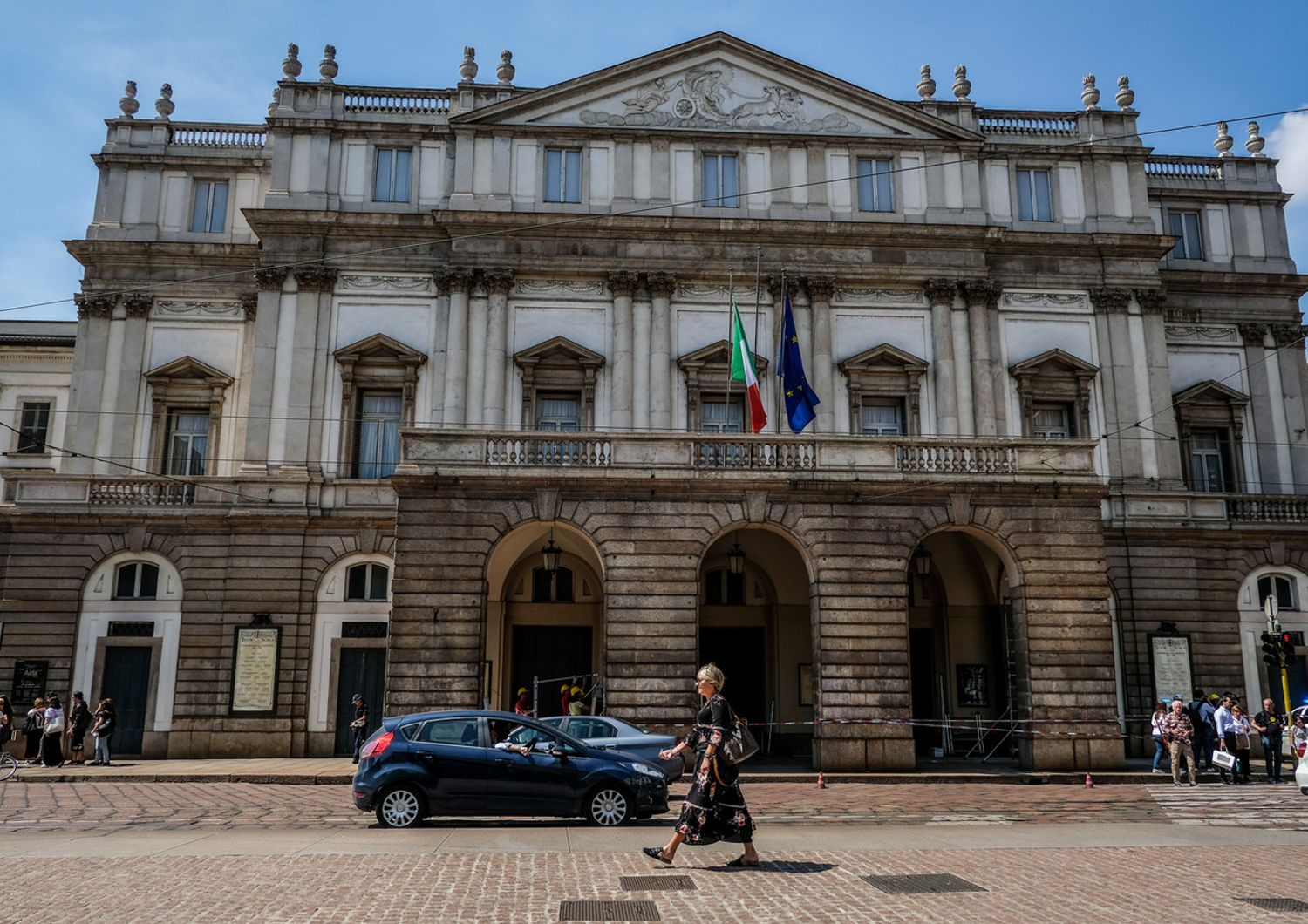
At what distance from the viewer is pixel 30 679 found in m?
29.6

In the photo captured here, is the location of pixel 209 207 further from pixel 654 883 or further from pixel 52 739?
pixel 654 883

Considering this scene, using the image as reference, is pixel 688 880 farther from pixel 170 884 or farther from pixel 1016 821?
pixel 1016 821

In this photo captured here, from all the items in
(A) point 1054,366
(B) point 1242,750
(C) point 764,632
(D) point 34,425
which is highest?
(A) point 1054,366

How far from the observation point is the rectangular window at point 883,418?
3183 cm

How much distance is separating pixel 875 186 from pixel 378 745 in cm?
2451

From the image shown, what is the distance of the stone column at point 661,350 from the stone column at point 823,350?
328 centimetres

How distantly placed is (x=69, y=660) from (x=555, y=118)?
21049 mm

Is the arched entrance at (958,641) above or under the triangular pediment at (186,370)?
under

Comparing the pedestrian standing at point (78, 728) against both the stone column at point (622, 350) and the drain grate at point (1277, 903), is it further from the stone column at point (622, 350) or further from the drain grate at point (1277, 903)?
the drain grate at point (1277, 903)

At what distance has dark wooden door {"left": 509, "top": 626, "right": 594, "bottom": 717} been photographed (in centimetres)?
3022

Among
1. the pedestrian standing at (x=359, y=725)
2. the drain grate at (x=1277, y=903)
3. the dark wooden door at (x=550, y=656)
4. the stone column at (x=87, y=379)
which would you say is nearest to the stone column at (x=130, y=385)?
the stone column at (x=87, y=379)

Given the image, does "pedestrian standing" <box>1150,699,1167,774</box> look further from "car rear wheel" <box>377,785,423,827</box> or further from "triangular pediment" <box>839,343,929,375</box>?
"car rear wheel" <box>377,785,423,827</box>

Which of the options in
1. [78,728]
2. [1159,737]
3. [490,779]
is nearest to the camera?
[490,779]

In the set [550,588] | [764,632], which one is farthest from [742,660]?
[550,588]
